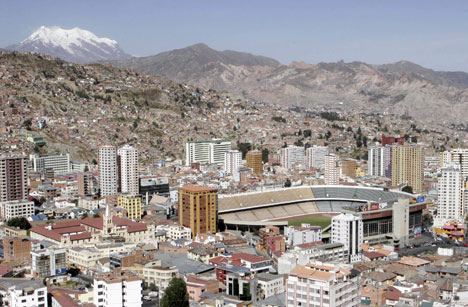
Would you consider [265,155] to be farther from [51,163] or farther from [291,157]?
[51,163]

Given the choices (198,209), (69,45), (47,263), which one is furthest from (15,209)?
(69,45)

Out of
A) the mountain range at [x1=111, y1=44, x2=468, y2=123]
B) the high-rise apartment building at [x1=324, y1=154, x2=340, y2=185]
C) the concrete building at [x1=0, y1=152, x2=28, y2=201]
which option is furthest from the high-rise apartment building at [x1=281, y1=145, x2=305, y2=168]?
the mountain range at [x1=111, y1=44, x2=468, y2=123]

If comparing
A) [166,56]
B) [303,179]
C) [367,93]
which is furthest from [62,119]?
[166,56]

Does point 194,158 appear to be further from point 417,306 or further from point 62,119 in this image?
point 417,306

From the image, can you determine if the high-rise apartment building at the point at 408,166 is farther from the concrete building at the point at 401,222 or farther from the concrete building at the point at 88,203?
the concrete building at the point at 88,203

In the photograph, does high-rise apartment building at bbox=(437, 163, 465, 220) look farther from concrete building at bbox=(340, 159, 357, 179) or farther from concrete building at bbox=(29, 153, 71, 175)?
concrete building at bbox=(29, 153, 71, 175)

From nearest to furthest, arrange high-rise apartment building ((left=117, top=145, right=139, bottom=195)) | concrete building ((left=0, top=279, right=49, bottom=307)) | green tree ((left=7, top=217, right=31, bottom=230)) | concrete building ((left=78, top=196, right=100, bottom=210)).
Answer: concrete building ((left=0, top=279, right=49, bottom=307)) < green tree ((left=7, top=217, right=31, bottom=230)) < concrete building ((left=78, top=196, right=100, bottom=210)) < high-rise apartment building ((left=117, top=145, right=139, bottom=195))
